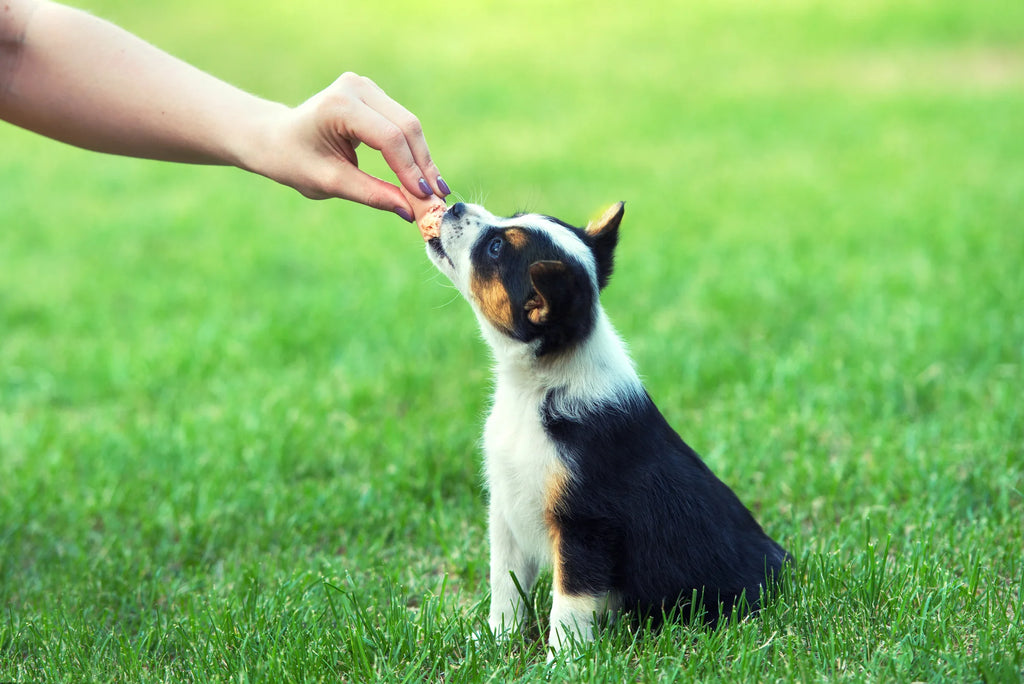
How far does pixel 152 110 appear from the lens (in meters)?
3.77

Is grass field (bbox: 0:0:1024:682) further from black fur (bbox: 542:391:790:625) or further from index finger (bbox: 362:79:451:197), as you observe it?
index finger (bbox: 362:79:451:197)

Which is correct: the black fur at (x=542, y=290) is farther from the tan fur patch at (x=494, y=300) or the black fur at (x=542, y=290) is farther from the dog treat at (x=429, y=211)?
the dog treat at (x=429, y=211)

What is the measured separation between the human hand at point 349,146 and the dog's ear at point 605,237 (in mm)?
499

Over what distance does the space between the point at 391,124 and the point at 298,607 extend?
159 cm

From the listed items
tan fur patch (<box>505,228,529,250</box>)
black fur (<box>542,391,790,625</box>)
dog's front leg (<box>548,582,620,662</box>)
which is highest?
tan fur patch (<box>505,228,529,250</box>)

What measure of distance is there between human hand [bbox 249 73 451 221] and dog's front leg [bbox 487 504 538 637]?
40.4 inches

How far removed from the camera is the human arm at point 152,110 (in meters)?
3.42

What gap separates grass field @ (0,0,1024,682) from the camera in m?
3.23

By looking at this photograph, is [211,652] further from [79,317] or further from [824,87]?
[824,87]

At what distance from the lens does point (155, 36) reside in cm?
1761

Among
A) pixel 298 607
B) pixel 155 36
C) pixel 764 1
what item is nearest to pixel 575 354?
pixel 298 607

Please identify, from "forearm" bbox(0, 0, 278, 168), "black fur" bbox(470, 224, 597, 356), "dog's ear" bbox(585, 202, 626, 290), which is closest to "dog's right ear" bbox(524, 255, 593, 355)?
"black fur" bbox(470, 224, 597, 356)

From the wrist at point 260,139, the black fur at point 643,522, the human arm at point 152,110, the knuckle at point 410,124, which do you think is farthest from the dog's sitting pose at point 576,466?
the wrist at point 260,139

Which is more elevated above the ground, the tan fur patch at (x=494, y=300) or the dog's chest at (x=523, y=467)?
the tan fur patch at (x=494, y=300)
